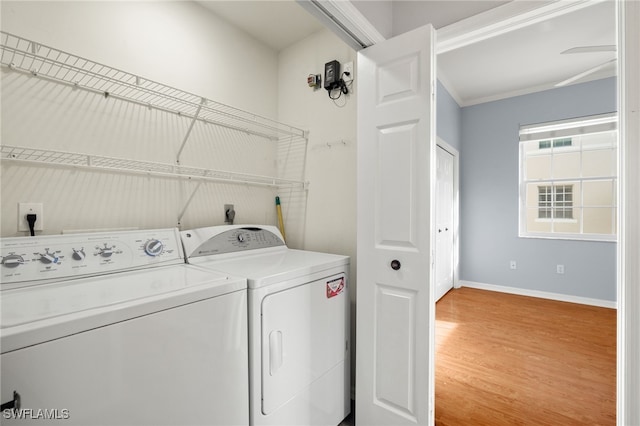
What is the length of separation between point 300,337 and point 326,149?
48.2 inches

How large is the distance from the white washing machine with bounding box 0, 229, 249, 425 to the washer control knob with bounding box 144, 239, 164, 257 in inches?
0.6

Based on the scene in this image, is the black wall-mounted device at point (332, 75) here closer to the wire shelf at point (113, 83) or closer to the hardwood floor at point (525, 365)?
the wire shelf at point (113, 83)

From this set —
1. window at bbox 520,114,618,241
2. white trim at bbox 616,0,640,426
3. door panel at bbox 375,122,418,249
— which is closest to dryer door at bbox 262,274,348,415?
door panel at bbox 375,122,418,249

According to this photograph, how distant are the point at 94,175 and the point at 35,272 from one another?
0.57 metres

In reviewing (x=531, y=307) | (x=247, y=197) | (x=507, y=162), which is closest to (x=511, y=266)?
(x=531, y=307)

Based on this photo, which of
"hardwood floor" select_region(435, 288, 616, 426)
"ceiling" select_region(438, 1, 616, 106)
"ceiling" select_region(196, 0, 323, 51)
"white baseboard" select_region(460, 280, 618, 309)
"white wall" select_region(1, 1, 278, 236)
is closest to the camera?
"white wall" select_region(1, 1, 278, 236)

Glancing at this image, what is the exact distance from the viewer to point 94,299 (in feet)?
2.90

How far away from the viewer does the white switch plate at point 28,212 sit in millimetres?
1229

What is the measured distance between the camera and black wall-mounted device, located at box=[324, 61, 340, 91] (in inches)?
73.8

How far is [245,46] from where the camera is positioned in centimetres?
211

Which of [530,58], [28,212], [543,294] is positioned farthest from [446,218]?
[28,212]

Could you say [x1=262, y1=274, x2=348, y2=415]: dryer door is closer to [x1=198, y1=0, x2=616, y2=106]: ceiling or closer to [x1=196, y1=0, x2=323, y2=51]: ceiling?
[x1=198, y1=0, x2=616, y2=106]: ceiling

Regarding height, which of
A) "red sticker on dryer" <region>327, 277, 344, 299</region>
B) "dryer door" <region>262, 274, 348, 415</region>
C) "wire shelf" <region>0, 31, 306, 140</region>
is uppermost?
"wire shelf" <region>0, 31, 306, 140</region>

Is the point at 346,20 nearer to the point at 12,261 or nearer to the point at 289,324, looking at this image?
the point at 289,324
